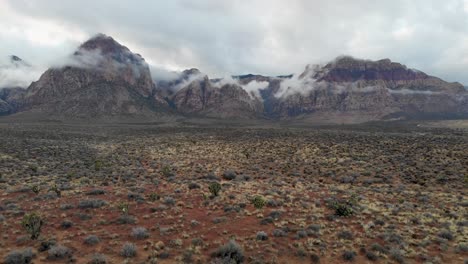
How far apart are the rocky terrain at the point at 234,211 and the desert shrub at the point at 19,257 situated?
0.05 metres

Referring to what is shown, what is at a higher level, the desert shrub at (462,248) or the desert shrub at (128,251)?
the desert shrub at (128,251)

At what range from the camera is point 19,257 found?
10883mm

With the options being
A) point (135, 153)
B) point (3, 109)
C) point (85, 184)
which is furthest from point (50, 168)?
point (3, 109)

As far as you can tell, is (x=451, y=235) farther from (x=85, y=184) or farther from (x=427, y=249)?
(x=85, y=184)

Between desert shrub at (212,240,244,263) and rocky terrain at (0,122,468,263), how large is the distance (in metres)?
0.06

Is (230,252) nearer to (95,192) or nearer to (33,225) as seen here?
(33,225)

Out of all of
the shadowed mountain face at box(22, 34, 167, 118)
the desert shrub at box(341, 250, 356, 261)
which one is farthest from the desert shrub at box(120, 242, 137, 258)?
the shadowed mountain face at box(22, 34, 167, 118)

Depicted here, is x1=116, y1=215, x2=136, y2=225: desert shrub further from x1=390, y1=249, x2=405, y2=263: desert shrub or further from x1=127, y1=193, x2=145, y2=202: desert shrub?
x1=390, y1=249, x2=405, y2=263: desert shrub

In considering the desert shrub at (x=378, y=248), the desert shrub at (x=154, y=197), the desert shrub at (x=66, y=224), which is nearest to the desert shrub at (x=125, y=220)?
the desert shrub at (x=66, y=224)

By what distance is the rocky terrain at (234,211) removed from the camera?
12320 mm

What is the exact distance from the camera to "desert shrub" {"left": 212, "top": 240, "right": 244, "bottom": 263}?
11.7 meters

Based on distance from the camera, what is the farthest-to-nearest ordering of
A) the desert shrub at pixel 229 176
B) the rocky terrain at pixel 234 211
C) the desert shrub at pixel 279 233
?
the desert shrub at pixel 229 176
the desert shrub at pixel 279 233
the rocky terrain at pixel 234 211

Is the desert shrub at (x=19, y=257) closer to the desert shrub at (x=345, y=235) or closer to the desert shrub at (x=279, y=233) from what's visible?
the desert shrub at (x=279, y=233)

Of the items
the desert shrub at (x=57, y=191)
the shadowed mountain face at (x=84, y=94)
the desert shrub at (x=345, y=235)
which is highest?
the shadowed mountain face at (x=84, y=94)
